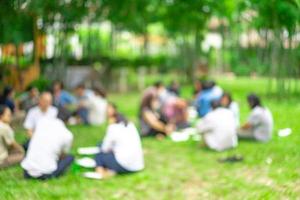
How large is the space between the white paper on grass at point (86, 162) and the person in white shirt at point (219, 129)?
Result: 7.46 feet

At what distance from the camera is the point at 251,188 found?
7613 millimetres

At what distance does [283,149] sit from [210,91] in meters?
3.42

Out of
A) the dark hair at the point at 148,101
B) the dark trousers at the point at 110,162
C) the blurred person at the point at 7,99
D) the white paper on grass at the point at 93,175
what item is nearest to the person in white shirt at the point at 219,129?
the dark hair at the point at 148,101

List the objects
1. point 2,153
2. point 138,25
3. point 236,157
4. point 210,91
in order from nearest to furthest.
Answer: point 2,153 < point 236,157 < point 210,91 < point 138,25

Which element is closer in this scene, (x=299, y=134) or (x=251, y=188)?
(x=251, y=188)

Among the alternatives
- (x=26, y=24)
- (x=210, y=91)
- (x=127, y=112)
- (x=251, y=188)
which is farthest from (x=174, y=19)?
(x=251, y=188)

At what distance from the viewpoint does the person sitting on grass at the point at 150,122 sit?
1150 cm

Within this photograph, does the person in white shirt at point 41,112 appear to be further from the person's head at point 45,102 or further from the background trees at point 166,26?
the background trees at point 166,26

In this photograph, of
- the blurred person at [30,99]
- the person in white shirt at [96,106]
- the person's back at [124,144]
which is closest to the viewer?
the person's back at [124,144]

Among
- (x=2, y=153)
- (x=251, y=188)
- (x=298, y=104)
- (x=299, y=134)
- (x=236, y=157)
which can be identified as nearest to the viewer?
(x=251, y=188)

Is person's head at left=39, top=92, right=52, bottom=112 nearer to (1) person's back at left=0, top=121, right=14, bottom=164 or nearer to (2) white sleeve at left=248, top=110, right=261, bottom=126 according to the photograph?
(1) person's back at left=0, top=121, right=14, bottom=164

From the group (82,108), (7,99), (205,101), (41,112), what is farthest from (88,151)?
(205,101)

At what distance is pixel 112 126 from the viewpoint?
8414 mm

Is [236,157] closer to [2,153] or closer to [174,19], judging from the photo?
[2,153]
